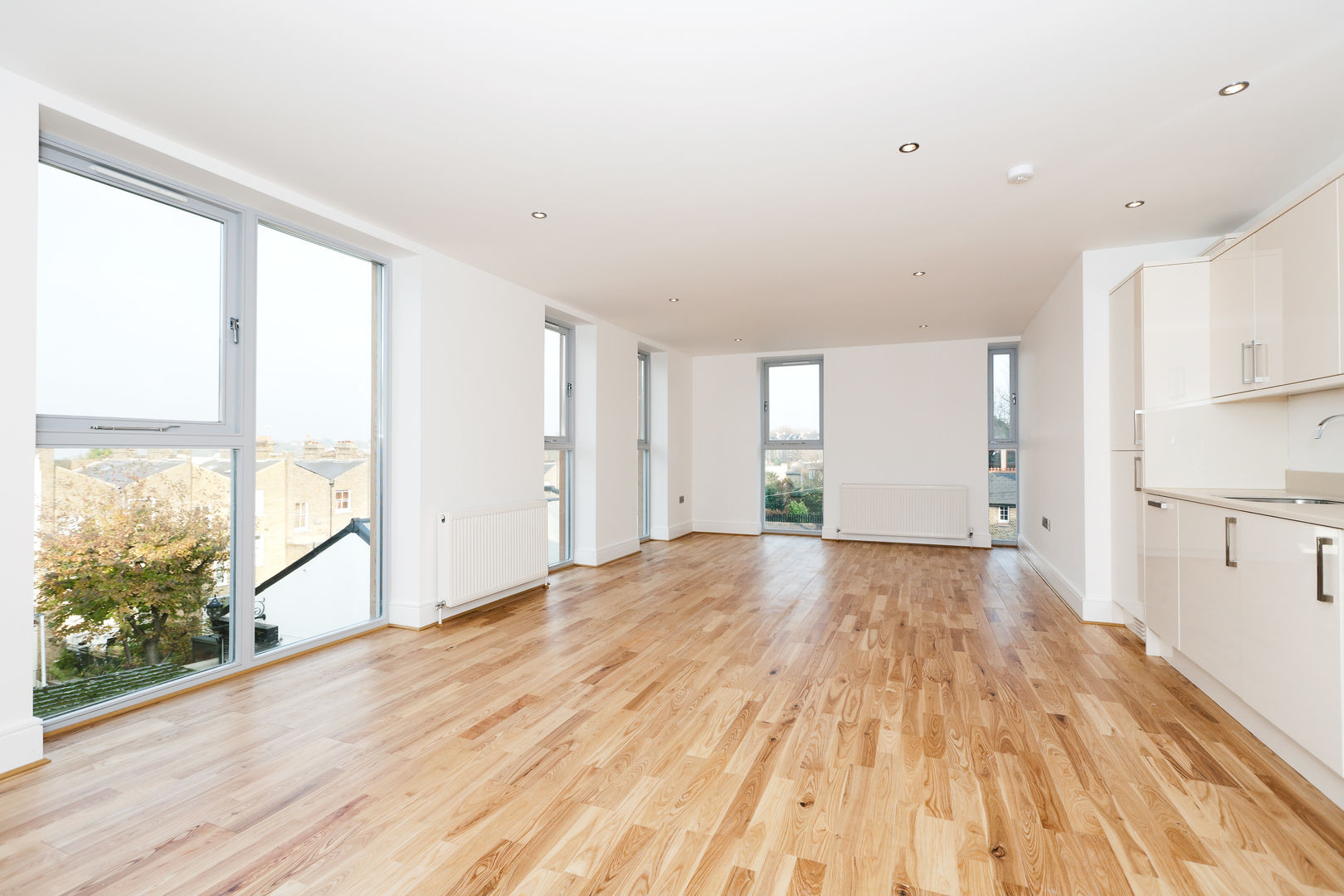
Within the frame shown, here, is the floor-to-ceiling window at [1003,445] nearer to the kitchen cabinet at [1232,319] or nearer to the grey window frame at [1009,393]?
the grey window frame at [1009,393]

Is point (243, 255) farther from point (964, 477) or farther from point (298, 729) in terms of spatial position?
point (964, 477)

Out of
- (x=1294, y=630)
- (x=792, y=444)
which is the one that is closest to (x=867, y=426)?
(x=792, y=444)

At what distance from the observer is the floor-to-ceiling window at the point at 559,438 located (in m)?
5.82

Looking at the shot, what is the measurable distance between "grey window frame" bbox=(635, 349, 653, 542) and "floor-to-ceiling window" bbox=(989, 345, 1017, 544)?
13.9 feet

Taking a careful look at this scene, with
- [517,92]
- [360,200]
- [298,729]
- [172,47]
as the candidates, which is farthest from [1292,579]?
[360,200]

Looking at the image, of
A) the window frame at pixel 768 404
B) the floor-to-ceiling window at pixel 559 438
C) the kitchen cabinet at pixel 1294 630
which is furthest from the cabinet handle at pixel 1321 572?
the window frame at pixel 768 404

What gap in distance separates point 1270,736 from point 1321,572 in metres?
0.84

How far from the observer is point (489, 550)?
4418 mm

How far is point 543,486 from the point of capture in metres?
5.25

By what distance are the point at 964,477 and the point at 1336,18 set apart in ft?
19.7

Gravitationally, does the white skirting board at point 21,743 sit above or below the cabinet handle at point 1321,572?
below

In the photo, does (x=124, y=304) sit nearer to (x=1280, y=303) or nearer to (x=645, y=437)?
(x=1280, y=303)

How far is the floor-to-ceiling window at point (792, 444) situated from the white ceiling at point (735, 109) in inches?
171

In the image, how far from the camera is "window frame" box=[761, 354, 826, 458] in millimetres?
8141
